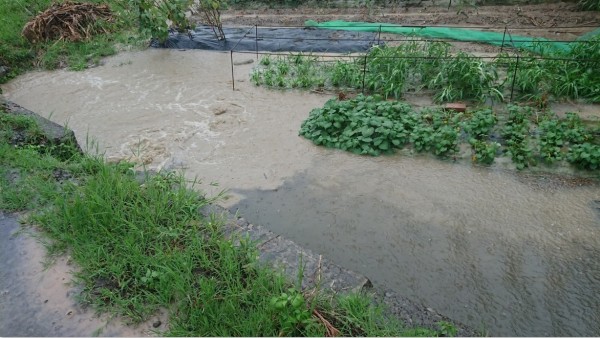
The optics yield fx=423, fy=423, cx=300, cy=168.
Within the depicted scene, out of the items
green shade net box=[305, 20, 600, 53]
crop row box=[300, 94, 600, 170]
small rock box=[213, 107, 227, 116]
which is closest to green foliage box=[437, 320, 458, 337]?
crop row box=[300, 94, 600, 170]

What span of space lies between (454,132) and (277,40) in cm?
576

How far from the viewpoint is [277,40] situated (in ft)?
33.2

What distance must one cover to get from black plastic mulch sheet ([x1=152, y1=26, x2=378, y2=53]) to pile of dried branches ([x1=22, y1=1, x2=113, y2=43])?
195 cm

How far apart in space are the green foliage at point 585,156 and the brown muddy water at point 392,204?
0.31 metres

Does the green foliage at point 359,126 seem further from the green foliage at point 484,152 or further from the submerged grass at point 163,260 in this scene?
the submerged grass at point 163,260

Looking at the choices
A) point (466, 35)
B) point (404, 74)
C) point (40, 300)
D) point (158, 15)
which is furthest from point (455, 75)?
point (158, 15)

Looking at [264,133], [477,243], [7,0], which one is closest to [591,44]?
[477,243]

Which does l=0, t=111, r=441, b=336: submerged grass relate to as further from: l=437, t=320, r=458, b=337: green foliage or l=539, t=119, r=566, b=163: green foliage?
A: l=539, t=119, r=566, b=163: green foliage

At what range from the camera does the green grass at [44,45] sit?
379 inches

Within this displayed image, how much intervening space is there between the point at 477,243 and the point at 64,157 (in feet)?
15.1

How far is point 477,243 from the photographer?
13.6 ft

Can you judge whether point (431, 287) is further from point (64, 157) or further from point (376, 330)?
point (64, 157)

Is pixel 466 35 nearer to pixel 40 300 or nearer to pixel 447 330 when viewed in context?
pixel 447 330

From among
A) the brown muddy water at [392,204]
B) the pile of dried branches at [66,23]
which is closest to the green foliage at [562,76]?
the brown muddy water at [392,204]
